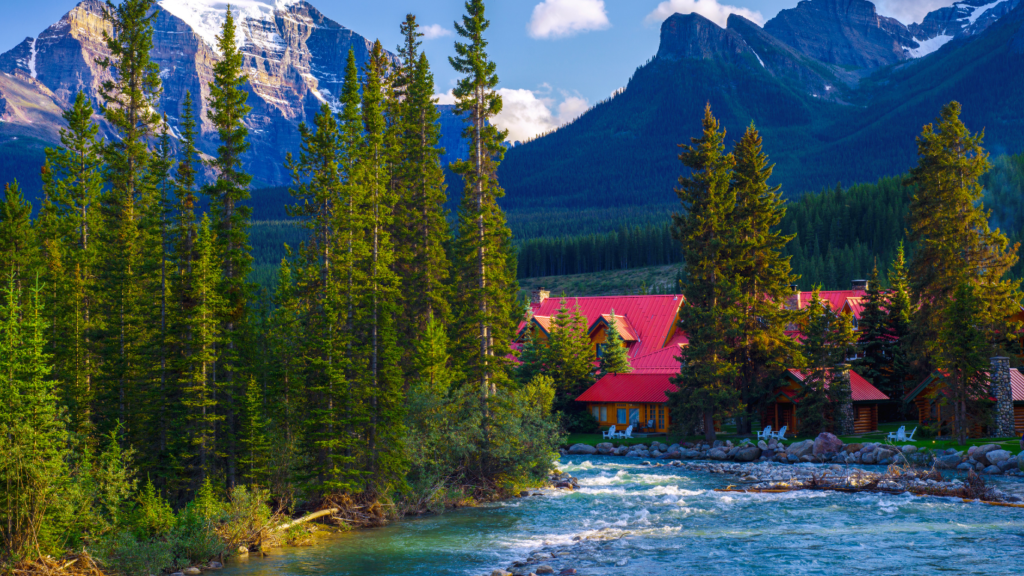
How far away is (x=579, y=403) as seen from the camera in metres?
54.8

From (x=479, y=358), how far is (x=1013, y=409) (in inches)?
1144

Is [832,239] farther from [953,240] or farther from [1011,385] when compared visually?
[1011,385]

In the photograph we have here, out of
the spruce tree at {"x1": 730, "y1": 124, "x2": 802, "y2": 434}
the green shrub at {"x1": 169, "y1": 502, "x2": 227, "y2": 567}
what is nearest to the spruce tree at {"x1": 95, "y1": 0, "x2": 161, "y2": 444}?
the green shrub at {"x1": 169, "y1": 502, "x2": 227, "y2": 567}

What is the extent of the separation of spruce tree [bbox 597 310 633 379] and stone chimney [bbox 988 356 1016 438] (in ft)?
72.6

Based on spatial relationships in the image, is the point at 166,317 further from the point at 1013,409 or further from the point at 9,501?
the point at 1013,409

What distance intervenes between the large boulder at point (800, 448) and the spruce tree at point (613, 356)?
52.0ft

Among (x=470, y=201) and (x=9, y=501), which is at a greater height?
(x=470, y=201)

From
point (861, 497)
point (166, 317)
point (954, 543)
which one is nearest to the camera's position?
point (954, 543)

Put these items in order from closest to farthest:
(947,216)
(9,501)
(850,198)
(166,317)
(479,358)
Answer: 1. (9,501)
2. (166,317)
3. (479,358)
4. (947,216)
5. (850,198)

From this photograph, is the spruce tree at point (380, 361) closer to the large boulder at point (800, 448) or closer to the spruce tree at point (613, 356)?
the large boulder at point (800, 448)

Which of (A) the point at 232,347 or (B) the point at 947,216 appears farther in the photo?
(B) the point at 947,216

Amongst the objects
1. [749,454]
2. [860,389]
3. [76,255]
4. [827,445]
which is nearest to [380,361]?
[76,255]

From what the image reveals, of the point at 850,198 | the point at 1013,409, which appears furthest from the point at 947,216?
the point at 850,198

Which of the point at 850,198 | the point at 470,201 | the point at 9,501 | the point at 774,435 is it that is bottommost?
the point at 774,435
